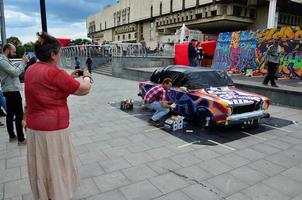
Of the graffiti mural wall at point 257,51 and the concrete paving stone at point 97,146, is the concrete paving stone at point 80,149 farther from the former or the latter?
the graffiti mural wall at point 257,51

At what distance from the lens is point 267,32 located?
14367 millimetres

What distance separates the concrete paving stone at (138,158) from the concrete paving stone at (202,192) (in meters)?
1.15

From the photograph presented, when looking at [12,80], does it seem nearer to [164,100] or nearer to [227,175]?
[164,100]

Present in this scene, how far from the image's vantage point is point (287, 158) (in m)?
4.69

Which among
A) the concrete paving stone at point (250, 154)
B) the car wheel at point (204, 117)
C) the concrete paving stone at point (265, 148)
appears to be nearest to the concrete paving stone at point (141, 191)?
the concrete paving stone at point (250, 154)

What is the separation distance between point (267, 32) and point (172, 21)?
39.3m

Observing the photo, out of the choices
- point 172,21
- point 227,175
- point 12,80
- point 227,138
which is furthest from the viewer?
point 172,21

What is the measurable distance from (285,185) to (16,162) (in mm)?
4439

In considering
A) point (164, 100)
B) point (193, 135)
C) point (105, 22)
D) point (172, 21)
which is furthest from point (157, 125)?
point (105, 22)

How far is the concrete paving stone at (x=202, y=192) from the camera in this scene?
10.9ft

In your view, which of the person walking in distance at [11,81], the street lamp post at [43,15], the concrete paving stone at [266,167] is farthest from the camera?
the person walking in distance at [11,81]

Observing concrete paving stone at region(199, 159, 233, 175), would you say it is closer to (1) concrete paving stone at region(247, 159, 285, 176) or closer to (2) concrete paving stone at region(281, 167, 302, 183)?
(1) concrete paving stone at region(247, 159, 285, 176)

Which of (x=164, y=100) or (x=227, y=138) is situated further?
(x=164, y=100)

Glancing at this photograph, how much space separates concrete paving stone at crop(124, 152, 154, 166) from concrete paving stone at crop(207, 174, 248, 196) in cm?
125
